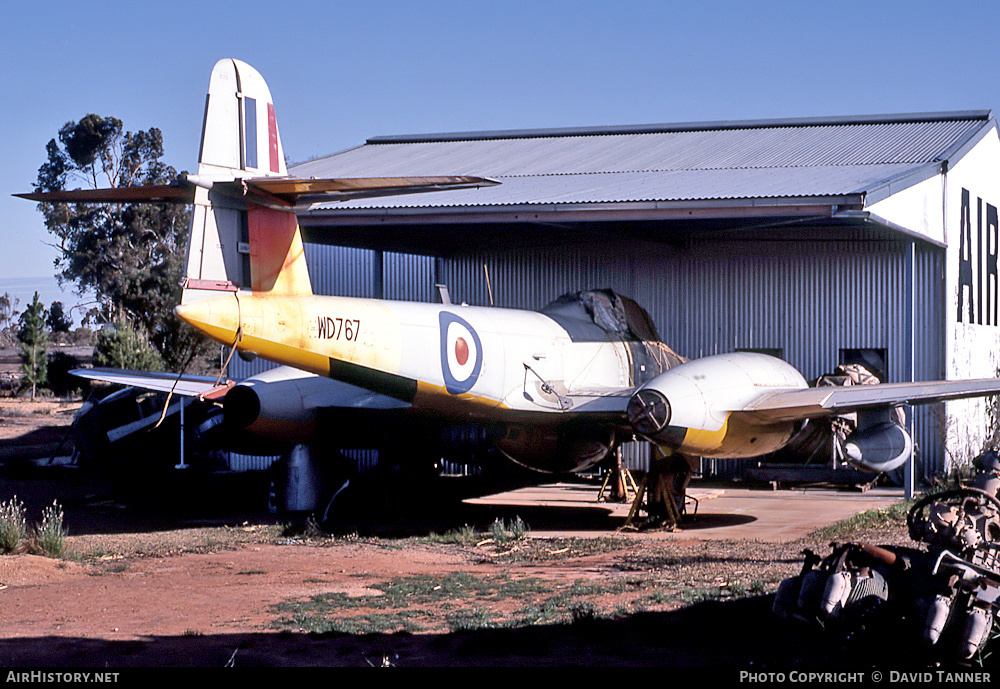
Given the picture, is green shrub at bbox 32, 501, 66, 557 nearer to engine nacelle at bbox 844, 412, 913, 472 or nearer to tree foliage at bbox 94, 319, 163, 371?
engine nacelle at bbox 844, 412, 913, 472

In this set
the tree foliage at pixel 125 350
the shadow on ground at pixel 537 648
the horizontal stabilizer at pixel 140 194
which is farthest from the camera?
the tree foliage at pixel 125 350

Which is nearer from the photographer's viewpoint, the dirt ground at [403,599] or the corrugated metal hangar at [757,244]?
the dirt ground at [403,599]

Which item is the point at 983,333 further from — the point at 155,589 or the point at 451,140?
the point at 155,589

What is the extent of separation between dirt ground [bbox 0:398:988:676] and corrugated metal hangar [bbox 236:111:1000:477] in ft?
18.9

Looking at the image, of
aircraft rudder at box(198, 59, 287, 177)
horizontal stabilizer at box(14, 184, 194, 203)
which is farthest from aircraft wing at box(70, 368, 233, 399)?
horizontal stabilizer at box(14, 184, 194, 203)

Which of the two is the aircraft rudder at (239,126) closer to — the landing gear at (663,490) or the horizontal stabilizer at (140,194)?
the horizontal stabilizer at (140,194)

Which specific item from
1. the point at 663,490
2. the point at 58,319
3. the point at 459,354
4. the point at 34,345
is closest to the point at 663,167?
the point at 663,490

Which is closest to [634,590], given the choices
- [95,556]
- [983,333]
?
[95,556]

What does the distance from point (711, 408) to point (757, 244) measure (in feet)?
29.2

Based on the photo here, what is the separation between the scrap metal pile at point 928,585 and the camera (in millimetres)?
6285

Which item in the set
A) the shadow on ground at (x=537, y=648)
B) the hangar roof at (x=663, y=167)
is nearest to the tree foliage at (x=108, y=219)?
the hangar roof at (x=663, y=167)

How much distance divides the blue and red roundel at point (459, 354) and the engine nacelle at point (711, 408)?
212 cm

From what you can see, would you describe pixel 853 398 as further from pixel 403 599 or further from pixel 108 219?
pixel 108 219

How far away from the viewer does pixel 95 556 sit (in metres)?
13.4
